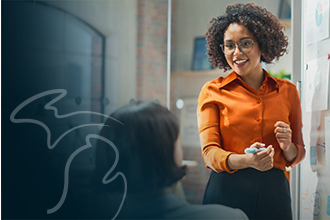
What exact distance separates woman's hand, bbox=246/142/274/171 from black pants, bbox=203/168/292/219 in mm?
98

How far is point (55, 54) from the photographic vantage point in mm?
1629

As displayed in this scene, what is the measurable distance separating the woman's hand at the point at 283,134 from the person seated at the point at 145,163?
1.49ft

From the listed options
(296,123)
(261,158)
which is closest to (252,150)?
(261,158)

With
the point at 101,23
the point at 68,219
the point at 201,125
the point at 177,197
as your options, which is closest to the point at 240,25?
the point at 201,125

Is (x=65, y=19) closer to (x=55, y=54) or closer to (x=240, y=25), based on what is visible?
(x=55, y=54)

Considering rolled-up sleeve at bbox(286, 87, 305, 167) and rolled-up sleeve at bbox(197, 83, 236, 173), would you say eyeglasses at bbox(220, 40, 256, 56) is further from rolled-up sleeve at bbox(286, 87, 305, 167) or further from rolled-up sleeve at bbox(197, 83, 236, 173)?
rolled-up sleeve at bbox(286, 87, 305, 167)

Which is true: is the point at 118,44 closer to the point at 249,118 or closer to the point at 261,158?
the point at 249,118

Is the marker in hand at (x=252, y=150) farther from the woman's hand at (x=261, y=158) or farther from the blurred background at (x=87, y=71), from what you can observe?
the blurred background at (x=87, y=71)

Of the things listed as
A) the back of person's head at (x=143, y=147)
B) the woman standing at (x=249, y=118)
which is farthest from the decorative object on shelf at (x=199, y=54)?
the back of person's head at (x=143, y=147)

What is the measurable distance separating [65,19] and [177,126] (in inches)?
31.7

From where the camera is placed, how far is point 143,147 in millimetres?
1749

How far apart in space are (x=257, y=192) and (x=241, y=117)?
385 millimetres

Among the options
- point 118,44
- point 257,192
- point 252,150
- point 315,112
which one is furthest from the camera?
point 315,112

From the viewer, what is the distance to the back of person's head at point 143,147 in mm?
1728
